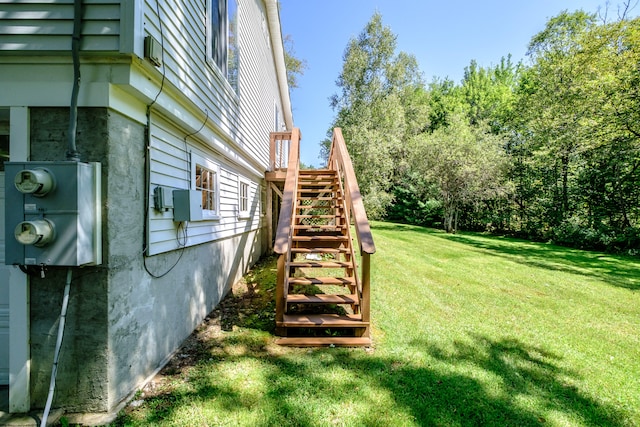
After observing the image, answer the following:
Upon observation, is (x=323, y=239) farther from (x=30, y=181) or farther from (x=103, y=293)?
(x=30, y=181)

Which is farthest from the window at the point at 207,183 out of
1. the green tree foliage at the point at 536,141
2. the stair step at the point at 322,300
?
the green tree foliage at the point at 536,141

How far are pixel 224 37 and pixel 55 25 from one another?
3.10 meters

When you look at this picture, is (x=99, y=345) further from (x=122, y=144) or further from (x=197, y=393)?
(x=122, y=144)

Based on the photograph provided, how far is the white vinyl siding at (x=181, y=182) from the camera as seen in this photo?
296cm

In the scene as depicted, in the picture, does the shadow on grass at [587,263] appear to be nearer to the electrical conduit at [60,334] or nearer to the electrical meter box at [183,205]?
the electrical meter box at [183,205]

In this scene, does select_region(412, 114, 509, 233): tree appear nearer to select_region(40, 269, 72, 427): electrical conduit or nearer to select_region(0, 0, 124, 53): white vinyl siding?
select_region(0, 0, 124, 53): white vinyl siding

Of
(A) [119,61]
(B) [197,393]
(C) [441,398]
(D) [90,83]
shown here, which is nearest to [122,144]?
(D) [90,83]

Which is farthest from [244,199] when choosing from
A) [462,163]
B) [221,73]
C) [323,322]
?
[462,163]

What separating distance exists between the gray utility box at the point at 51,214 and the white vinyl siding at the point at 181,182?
26.5 inches

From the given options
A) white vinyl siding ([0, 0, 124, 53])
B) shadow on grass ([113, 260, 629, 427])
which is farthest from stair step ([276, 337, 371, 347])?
white vinyl siding ([0, 0, 124, 53])

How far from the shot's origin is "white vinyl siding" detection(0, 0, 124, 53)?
2.27 meters

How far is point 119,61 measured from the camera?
92.9 inches

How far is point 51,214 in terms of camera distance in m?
2.14

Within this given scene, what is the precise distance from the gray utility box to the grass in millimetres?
1429
